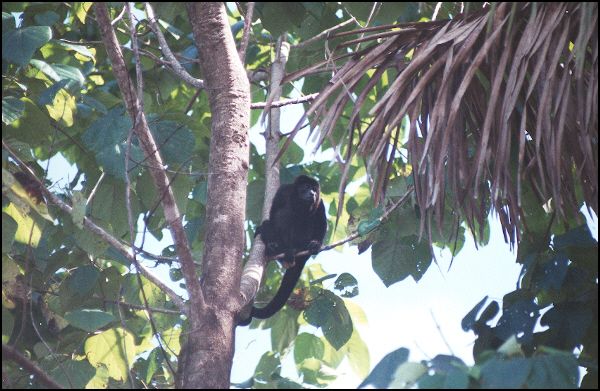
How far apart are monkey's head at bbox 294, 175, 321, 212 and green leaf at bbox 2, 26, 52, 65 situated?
2712 millimetres

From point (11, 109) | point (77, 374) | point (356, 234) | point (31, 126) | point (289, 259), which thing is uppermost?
point (31, 126)

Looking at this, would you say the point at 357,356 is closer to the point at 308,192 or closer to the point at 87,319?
the point at 308,192

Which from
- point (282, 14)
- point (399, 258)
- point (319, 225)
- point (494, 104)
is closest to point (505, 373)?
point (494, 104)

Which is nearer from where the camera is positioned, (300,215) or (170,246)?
(170,246)

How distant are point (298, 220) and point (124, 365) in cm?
311

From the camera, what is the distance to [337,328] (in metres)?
4.36

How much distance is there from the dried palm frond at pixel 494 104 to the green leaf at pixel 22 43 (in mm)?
1193

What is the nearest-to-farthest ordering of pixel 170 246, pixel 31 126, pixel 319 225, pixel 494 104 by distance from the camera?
pixel 494 104 < pixel 31 126 < pixel 170 246 < pixel 319 225

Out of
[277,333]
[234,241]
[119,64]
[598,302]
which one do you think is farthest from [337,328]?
[119,64]

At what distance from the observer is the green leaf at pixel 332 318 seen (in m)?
4.35

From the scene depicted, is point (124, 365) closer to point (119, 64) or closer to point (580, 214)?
point (119, 64)

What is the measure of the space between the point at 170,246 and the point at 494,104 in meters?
2.87

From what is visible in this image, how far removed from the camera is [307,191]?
237 inches

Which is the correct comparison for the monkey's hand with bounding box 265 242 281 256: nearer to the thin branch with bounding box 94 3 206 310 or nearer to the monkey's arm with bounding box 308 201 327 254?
the thin branch with bounding box 94 3 206 310
